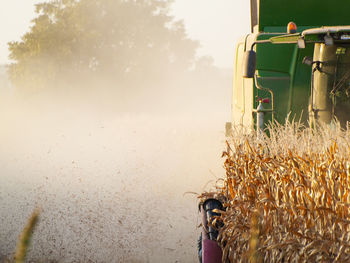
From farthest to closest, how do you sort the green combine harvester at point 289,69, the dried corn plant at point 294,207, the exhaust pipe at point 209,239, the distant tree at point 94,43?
the distant tree at point 94,43
the green combine harvester at point 289,69
the exhaust pipe at point 209,239
the dried corn plant at point 294,207

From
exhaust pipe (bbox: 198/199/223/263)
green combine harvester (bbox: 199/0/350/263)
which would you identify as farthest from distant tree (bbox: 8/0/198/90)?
exhaust pipe (bbox: 198/199/223/263)

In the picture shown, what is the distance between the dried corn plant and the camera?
A: 302cm

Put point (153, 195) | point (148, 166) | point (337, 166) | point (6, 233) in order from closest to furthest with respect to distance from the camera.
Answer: point (337, 166) < point (6, 233) < point (153, 195) < point (148, 166)

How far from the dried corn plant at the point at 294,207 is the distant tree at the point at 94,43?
94.4 ft

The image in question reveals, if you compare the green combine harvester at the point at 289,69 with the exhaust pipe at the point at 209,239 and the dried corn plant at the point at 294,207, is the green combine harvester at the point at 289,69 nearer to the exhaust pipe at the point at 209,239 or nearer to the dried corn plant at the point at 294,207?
the dried corn plant at the point at 294,207

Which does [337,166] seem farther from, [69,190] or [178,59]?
[178,59]

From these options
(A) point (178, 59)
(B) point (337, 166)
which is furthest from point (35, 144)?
(A) point (178, 59)

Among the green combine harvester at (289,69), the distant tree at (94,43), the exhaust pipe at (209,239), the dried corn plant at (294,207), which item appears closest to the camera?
the dried corn plant at (294,207)

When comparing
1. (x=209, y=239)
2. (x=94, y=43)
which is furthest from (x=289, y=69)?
(x=94, y=43)

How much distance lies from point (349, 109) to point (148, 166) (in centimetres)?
930

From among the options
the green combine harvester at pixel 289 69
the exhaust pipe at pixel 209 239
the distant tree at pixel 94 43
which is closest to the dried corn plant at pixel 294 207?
the exhaust pipe at pixel 209 239

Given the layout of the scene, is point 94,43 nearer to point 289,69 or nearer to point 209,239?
point 289,69

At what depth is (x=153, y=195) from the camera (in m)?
11.0

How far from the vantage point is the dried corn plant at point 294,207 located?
3.02 metres
